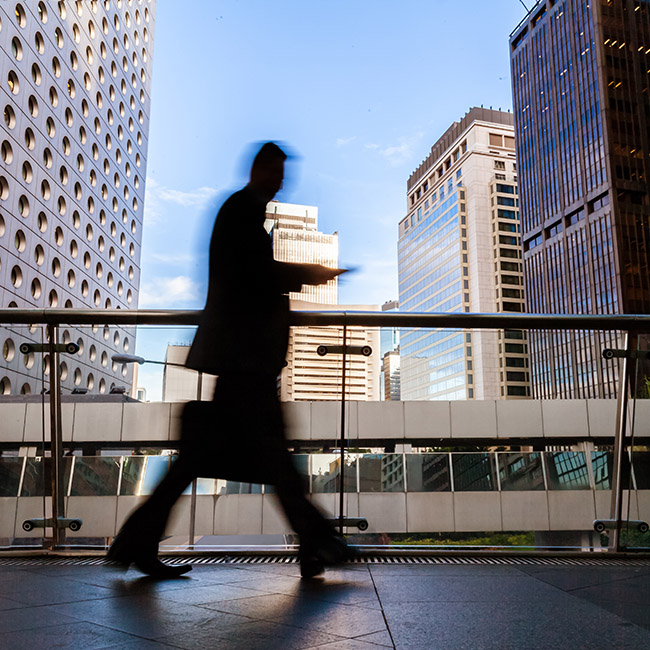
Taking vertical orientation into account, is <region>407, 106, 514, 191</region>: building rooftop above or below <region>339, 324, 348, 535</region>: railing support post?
above

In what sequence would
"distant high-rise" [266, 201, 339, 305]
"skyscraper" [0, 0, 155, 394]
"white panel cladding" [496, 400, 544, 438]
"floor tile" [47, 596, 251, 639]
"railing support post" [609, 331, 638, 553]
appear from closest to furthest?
"floor tile" [47, 596, 251, 639] < "distant high-rise" [266, 201, 339, 305] < "white panel cladding" [496, 400, 544, 438] < "railing support post" [609, 331, 638, 553] < "skyscraper" [0, 0, 155, 394]

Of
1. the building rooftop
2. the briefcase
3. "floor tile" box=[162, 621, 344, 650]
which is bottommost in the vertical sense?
"floor tile" box=[162, 621, 344, 650]

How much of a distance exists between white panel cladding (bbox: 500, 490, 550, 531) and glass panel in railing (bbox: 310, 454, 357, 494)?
0.79 metres

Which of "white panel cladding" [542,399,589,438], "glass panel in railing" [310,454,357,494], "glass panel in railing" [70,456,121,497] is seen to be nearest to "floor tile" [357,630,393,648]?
"glass panel in railing" [310,454,357,494]

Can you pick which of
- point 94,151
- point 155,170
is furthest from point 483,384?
point 155,170

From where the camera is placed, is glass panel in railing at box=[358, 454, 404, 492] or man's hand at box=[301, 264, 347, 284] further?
glass panel in railing at box=[358, 454, 404, 492]

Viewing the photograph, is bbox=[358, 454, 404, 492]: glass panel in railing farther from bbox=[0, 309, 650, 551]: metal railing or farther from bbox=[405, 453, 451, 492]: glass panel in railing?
bbox=[0, 309, 650, 551]: metal railing

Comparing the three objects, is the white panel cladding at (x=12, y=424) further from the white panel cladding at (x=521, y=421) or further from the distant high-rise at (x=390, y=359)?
the white panel cladding at (x=521, y=421)

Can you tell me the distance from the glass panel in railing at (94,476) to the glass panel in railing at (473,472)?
177cm

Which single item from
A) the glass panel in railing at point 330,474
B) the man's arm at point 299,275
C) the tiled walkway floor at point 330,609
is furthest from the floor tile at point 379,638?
the glass panel in railing at point 330,474

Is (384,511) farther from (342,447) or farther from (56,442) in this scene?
(56,442)

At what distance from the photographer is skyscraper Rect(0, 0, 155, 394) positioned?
1419 inches

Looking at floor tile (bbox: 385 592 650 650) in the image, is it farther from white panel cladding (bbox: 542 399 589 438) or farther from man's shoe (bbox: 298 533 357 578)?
white panel cladding (bbox: 542 399 589 438)

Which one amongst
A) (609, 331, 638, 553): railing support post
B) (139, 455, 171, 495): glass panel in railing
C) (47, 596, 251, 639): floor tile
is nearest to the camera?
(47, 596, 251, 639): floor tile
